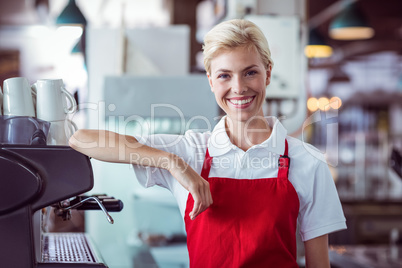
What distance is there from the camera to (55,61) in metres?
8.40

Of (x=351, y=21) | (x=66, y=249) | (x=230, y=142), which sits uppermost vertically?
(x=351, y=21)

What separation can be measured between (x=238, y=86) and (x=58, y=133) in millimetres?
498

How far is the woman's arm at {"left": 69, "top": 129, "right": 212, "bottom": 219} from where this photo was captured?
4.38 feet

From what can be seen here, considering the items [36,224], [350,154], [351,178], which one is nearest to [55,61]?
[351,178]

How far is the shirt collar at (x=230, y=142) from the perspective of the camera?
4.86 feet

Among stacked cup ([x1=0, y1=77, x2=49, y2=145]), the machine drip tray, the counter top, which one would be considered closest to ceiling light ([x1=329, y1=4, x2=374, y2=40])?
the counter top

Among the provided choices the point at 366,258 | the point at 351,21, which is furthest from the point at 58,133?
the point at 351,21

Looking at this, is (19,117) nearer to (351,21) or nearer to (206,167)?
(206,167)

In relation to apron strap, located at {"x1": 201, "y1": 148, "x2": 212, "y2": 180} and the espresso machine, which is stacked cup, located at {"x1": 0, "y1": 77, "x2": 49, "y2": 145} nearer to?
the espresso machine

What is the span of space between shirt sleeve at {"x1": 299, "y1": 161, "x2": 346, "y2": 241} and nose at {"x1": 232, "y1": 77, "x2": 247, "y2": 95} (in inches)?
11.5

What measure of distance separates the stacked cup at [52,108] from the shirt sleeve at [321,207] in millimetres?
683

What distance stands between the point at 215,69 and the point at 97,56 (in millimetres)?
2335

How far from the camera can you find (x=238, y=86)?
139cm

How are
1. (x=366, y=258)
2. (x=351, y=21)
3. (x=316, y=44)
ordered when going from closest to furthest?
(x=366, y=258), (x=351, y=21), (x=316, y=44)
